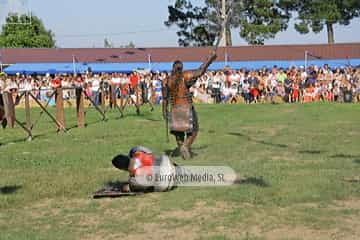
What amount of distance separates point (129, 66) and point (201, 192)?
110ft

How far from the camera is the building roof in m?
44.2

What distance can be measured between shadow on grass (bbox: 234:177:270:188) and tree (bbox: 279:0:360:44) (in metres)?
51.7

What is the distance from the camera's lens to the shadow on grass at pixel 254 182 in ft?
29.1

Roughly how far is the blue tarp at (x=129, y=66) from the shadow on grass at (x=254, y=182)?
30.5 meters

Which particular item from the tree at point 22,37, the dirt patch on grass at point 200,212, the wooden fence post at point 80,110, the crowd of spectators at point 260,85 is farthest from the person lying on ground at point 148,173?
the tree at point 22,37

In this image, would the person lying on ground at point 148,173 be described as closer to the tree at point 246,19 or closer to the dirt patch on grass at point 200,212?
the dirt patch on grass at point 200,212

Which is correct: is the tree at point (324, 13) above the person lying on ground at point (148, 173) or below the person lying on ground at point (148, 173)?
above

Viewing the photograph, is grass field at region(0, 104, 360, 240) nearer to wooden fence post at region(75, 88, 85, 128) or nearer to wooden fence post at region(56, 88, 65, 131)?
wooden fence post at region(56, 88, 65, 131)

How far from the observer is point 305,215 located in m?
7.16

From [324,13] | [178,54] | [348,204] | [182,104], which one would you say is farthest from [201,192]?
[324,13]

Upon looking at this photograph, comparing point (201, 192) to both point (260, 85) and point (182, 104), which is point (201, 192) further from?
point (260, 85)

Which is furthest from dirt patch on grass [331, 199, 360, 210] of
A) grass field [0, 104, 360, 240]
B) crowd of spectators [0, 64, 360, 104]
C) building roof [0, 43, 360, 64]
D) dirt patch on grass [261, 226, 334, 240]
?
building roof [0, 43, 360, 64]

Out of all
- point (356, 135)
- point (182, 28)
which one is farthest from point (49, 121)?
point (182, 28)

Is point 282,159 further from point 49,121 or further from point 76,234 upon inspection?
point 49,121
